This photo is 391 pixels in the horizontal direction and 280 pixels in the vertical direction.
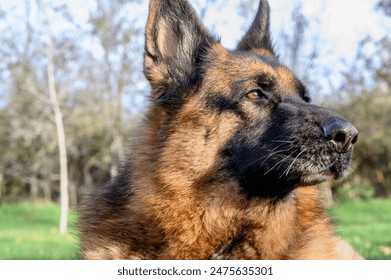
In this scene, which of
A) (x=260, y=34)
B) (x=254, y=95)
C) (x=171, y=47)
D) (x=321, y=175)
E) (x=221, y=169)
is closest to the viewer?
(x=321, y=175)

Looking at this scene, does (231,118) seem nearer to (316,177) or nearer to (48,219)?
(316,177)

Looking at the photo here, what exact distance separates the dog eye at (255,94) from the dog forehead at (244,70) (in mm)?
115

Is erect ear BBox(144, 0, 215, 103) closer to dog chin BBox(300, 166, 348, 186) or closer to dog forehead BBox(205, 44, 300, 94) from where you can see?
dog forehead BBox(205, 44, 300, 94)

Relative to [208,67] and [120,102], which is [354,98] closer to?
[120,102]

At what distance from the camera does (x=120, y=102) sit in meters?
23.7

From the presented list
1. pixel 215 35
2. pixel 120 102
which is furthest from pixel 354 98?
pixel 215 35

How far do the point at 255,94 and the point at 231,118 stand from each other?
11.2 inches

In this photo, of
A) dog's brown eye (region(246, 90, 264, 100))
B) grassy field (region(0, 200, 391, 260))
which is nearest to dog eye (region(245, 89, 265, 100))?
dog's brown eye (region(246, 90, 264, 100))

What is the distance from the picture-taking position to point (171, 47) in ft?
15.5

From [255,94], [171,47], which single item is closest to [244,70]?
[255,94]

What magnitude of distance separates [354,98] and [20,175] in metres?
19.5

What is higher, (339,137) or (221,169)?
(339,137)

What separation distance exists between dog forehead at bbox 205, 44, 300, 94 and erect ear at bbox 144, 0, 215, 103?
14 centimetres

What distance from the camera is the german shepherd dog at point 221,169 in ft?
13.4
